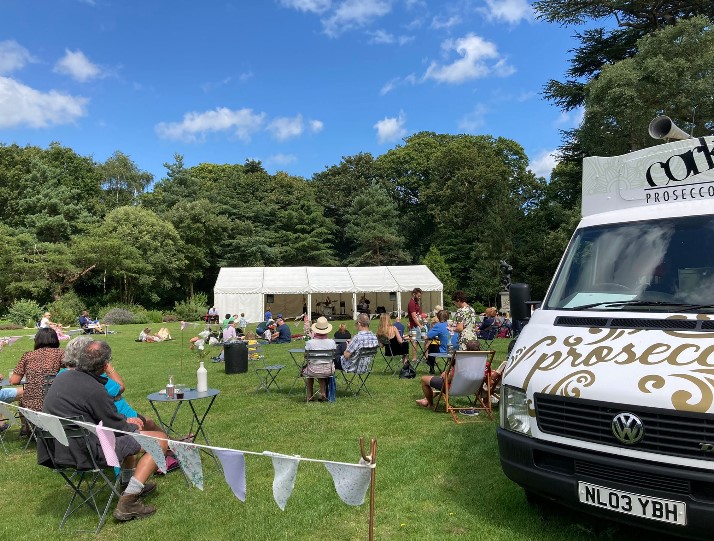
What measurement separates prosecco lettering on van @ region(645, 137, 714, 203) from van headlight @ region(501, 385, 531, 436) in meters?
1.89

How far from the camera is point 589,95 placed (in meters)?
21.9

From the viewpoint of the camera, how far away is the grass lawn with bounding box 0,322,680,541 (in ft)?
11.8

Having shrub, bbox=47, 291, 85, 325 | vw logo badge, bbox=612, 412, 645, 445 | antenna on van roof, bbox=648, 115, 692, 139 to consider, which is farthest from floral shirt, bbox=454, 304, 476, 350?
shrub, bbox=47, 291, 85, 325

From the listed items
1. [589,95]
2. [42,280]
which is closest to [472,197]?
[589,95]

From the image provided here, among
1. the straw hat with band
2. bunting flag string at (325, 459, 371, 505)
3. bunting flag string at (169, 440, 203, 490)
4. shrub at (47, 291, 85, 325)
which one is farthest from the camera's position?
shrub at (47, 291, 85, 325)

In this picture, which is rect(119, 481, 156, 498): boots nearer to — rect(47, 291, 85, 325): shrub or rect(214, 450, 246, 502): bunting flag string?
rect(214, 450, 246, 502): bunting flag string

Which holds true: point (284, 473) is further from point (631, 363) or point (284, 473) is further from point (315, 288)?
point (315, 288)

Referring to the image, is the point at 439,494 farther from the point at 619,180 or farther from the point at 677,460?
the point at 619,180

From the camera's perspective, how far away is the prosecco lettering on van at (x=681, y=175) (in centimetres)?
378

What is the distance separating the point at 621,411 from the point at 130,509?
345cm

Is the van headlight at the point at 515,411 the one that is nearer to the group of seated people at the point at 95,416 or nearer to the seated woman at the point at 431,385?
the group of seated people at the point at 95,416

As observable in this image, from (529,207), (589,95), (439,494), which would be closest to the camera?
(439,494)

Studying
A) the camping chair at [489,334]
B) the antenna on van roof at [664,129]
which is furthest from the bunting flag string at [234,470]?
the camping chair at [489,334]

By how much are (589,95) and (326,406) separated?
19790 millimetres
